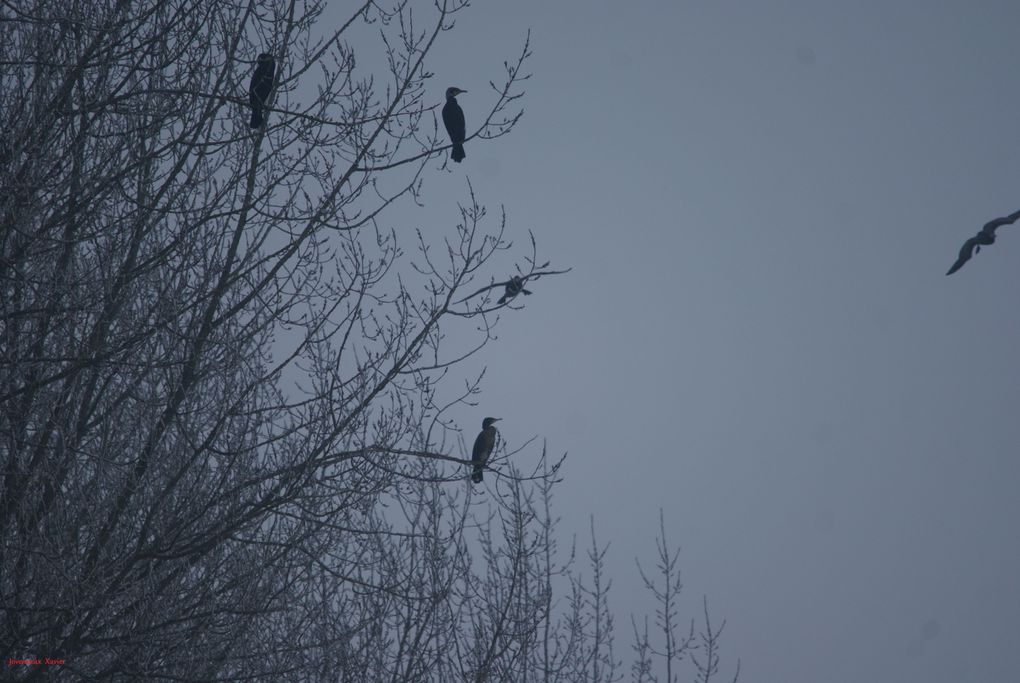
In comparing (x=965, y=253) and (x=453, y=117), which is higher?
(x=453, y=117)

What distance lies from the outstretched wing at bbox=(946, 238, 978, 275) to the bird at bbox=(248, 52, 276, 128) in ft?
13.1

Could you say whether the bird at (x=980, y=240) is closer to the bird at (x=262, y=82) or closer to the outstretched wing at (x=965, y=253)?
the outstretched wing at (x=965, y=253)

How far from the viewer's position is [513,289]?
5.01m

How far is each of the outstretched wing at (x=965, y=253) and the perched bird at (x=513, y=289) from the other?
7.86ft

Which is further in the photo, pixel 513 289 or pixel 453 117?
pixel 453 117

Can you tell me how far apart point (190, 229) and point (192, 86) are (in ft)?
3.01

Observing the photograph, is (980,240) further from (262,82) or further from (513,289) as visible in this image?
(262,82)

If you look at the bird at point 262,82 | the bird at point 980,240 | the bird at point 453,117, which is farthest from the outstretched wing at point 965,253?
the bird at point 453,117

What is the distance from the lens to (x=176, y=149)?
4645 millimetres

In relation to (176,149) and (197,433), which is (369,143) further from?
(197,433)

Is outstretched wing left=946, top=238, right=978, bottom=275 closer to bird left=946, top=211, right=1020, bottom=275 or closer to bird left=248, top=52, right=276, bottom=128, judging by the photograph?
bird left=946, top=211, right=1020, bottom=275

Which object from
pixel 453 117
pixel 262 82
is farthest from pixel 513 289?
pixel 453 117

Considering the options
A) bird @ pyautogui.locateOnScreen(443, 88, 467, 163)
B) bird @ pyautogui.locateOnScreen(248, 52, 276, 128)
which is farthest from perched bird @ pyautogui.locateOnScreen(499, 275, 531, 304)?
bird @ pyautogui.locateOnScreen(443, 88, 467, 163)

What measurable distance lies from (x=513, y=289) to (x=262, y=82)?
1878 millimetres
